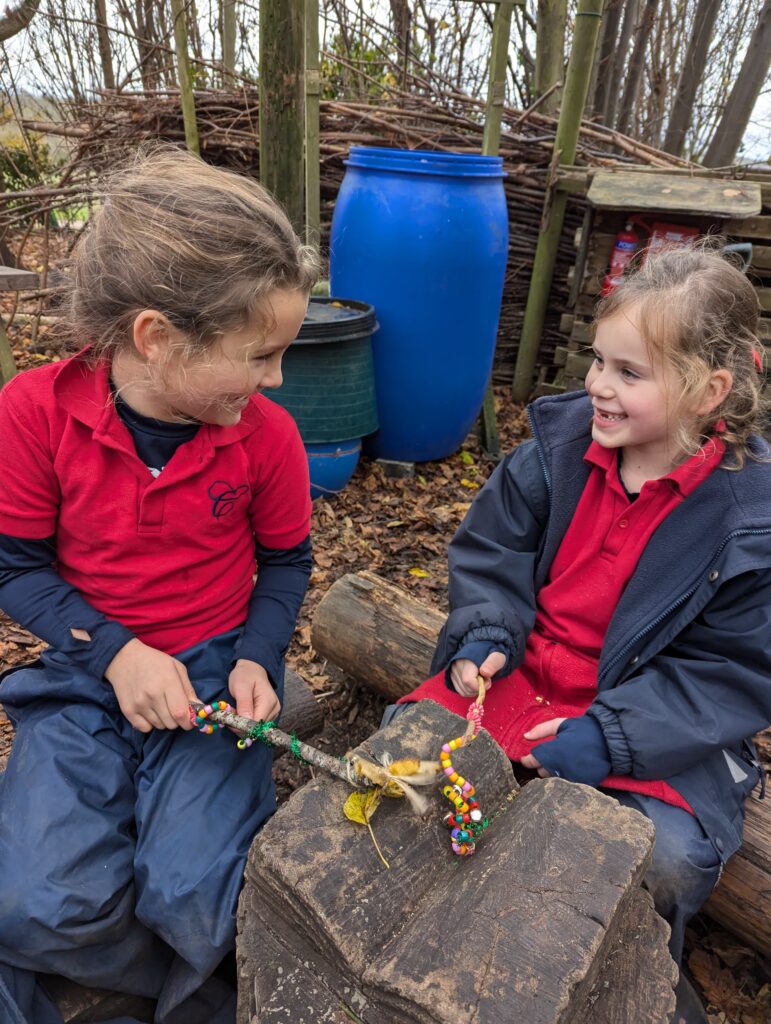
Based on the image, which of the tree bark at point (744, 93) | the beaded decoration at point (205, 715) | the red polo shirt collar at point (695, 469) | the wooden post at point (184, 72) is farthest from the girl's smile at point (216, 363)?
the tree bark at point (744, 93)

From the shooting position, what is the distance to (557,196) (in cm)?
535

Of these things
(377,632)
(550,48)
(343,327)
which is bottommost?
(377,632)

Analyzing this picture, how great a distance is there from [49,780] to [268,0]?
11.8 feet

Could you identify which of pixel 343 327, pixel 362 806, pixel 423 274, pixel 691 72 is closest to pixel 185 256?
pixel 362 806

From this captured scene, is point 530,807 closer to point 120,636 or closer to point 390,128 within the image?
point 120,636

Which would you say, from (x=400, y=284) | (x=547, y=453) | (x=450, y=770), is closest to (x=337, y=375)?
(x=400, y=284)

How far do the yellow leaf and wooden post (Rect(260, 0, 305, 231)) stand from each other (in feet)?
11.9

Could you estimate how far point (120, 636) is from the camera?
1701 millimetres

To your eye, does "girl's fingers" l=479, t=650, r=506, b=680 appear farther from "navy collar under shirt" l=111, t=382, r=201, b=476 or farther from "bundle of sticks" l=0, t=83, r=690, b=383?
"bundle of sticks" l=0, t=83, r=690, b=383

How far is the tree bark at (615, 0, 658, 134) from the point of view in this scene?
8516 mm

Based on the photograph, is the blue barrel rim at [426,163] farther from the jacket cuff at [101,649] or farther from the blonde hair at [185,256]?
the jacket cuff at [101,649]

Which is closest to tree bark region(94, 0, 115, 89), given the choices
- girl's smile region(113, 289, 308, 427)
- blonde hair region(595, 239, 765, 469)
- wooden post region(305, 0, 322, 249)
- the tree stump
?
wooden post region(305, 0, 322, 249)

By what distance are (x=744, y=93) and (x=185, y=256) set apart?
25.7ft

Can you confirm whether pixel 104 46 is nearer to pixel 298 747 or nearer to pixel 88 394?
pixel 88 394
